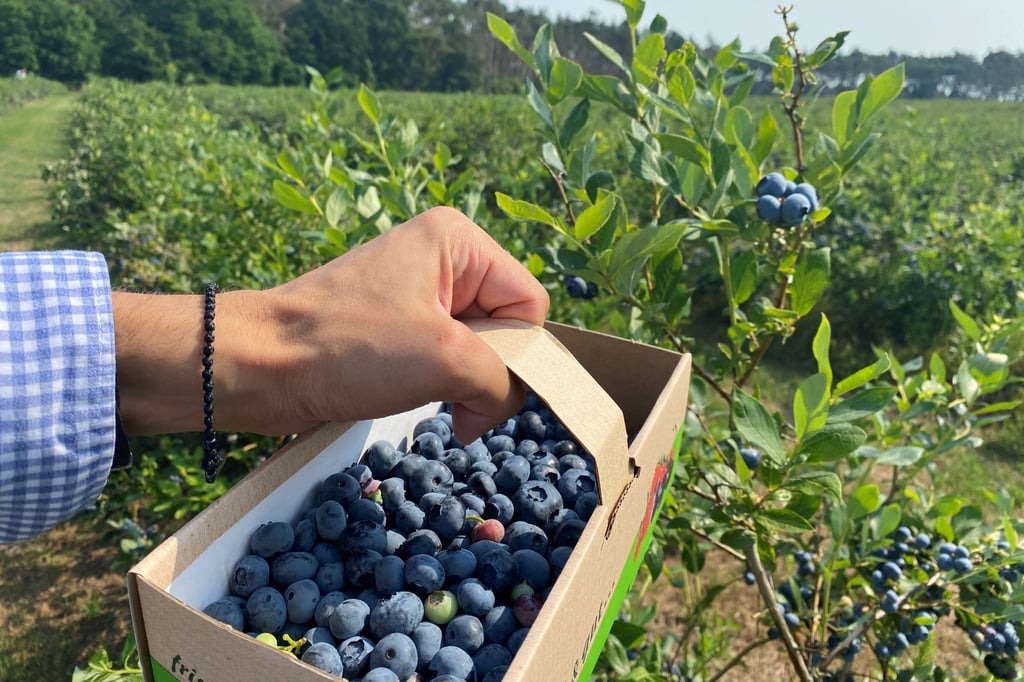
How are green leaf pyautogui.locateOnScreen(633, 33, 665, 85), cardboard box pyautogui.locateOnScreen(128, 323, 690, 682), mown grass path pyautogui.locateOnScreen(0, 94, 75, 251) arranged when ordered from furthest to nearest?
mown grass path pyautogui.locateOnScreen(0, 94, 75, 251) < green leaf pyautogui.locateOnScreen(633, 33, 665, 85) < cardboard box pyautogui.locateOnScreen(128, 323, 690, 682)

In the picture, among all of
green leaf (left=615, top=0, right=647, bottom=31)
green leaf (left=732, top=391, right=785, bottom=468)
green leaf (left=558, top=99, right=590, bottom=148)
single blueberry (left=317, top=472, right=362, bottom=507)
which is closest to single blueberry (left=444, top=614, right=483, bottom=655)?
single blueberry (left=317, top=472, right=362, bottom=507)

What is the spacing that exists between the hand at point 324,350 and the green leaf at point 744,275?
49cm

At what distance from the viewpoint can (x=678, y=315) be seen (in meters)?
1.21

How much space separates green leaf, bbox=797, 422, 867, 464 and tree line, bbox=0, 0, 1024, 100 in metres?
40.5

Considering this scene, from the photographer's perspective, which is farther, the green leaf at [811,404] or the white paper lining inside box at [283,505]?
the green leaf at [811,404]

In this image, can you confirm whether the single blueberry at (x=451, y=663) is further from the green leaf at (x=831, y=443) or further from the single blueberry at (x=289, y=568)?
the green leaf at (x=831, y=443)

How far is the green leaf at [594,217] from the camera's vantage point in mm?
981

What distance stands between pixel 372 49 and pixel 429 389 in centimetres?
5499

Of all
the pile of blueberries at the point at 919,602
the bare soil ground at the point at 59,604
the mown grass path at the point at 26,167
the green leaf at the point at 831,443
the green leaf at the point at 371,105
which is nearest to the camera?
the green leaf at the point at 831,443

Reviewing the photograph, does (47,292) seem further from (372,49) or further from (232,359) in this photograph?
(372,49)

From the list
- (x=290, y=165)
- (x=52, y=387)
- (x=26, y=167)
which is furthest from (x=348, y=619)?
(x=26, y=167)

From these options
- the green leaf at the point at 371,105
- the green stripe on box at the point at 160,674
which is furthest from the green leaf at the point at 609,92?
the green stripe on box at the point at 160,674

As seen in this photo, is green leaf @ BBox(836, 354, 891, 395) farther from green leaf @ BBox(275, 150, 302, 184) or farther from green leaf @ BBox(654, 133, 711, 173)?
green leaf @ BBox(275, 150, 302, 184)

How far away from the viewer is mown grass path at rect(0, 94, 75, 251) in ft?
23.8
